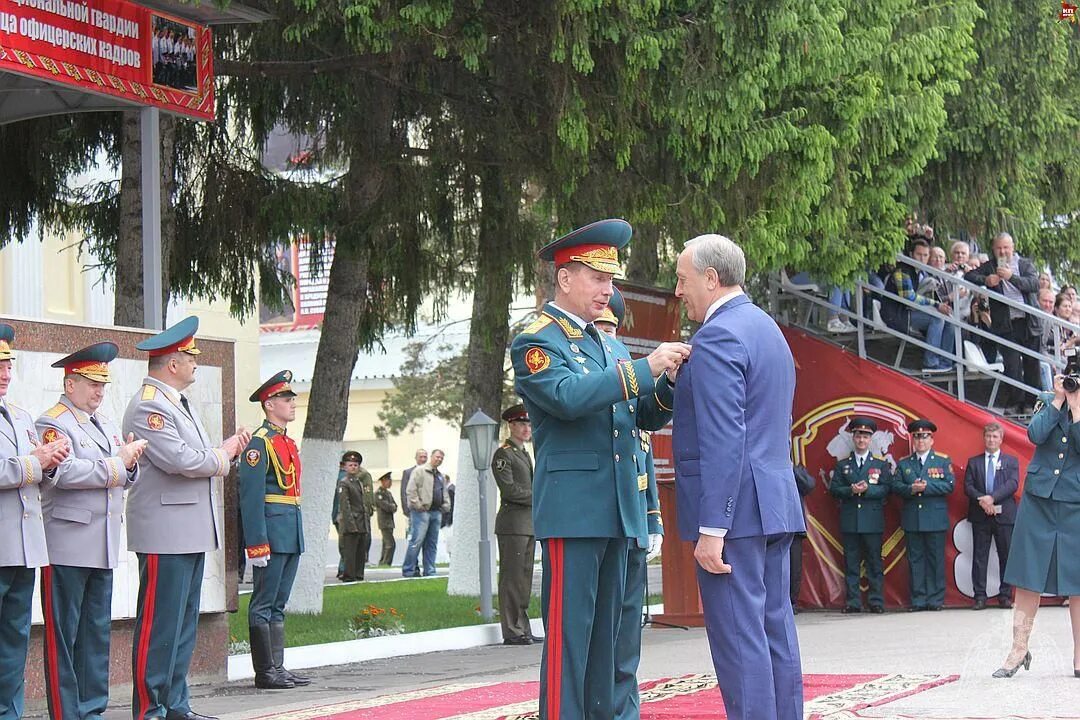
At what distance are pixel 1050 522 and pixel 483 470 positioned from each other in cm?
643

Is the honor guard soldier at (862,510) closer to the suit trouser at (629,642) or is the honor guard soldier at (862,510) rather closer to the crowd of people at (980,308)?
the crowd of people at (980,308)

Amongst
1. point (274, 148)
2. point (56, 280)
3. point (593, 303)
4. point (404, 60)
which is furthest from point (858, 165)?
point (56, 280)

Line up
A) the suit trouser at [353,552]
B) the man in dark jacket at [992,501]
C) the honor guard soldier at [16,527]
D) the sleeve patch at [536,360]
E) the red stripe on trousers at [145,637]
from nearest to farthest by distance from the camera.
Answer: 1. the sleeve patch at [536,360]
2. the honor guard soldier at [16,527]
3. the red stripe on trousers at [145,637]
4. the man in dark jacket at [992,501]
5. the suit trouser at [353,552]

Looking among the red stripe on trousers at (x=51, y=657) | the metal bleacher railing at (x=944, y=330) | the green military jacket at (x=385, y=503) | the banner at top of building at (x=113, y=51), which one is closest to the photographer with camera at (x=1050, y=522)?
the red stripe on trousers at (x=51, y=657)

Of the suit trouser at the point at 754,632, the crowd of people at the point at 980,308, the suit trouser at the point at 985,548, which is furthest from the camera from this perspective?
the crowd of people at the point at 980,308

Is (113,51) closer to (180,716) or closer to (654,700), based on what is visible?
(180,716)

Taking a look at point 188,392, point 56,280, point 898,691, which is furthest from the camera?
point 56,280

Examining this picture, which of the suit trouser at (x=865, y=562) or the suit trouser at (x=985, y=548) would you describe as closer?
the suit trouser at (x=985, y=548)

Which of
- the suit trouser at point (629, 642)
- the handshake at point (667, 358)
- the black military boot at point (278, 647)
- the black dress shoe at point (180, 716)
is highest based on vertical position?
the handshake at point (667, 358)

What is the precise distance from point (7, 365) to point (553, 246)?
317cm

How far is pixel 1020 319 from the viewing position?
17391mm

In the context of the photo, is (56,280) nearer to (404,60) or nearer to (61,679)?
(404,60)

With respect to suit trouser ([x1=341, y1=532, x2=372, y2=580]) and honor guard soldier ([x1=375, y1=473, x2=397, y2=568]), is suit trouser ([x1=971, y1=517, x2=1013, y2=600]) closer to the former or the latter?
suit trouser ([x1=341, y1=532, x2=372, y2=580])

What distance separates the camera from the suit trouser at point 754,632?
5672 mm
